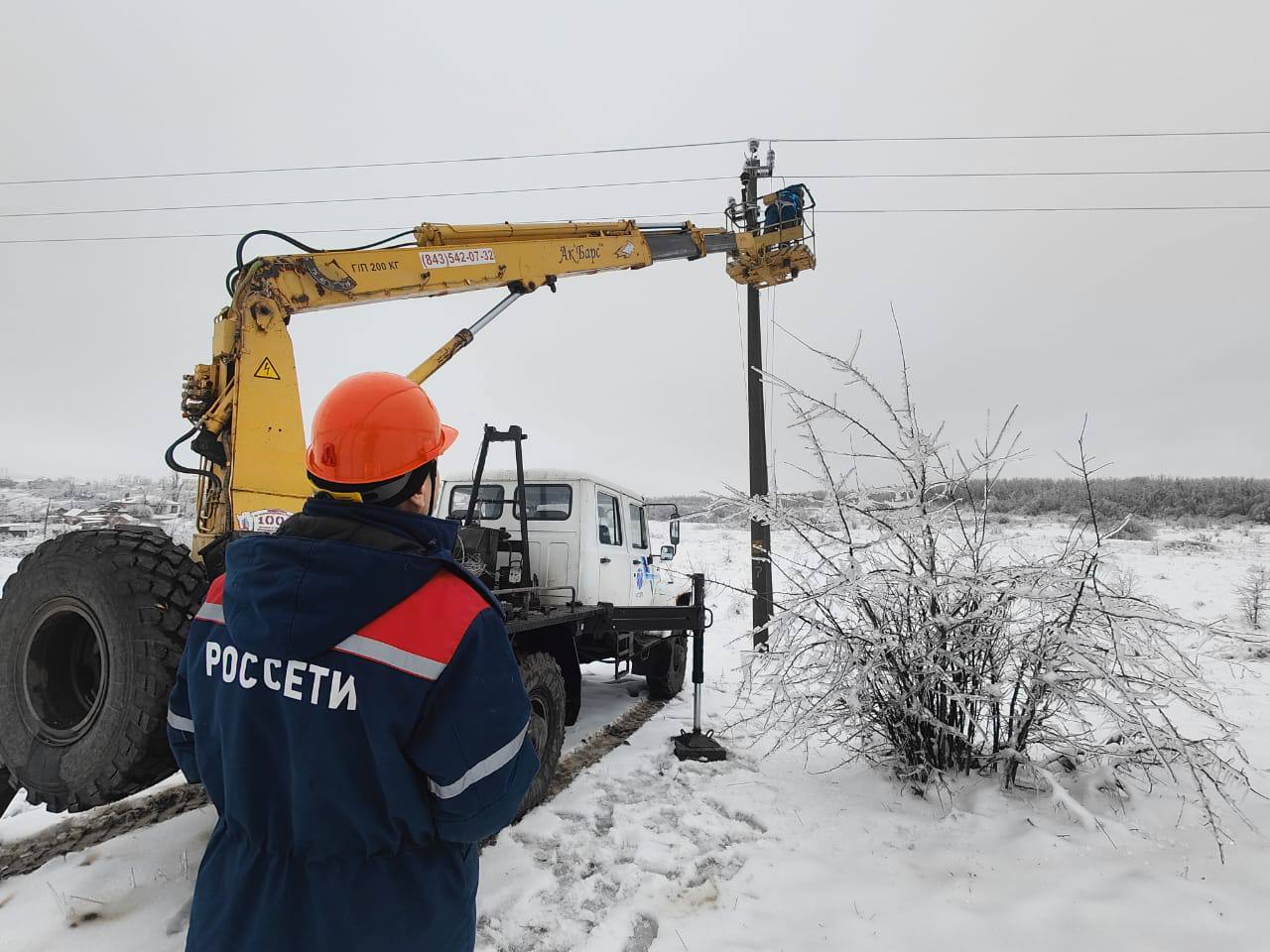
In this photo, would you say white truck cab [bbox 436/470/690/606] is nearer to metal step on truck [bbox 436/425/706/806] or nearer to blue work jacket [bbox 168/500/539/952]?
metal step on truck [bbox 436/425/706/806]

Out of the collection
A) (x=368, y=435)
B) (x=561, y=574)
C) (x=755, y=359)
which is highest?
(x=755, y=359)

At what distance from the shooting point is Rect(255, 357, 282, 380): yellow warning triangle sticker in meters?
4.01

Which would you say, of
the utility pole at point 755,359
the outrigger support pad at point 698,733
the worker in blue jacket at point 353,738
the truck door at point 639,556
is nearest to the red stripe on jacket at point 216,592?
the worker in blue jacket at point 353,738

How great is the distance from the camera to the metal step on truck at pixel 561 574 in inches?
174

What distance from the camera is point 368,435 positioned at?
1.47m

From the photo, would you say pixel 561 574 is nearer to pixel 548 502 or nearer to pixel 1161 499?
pixel 548 502

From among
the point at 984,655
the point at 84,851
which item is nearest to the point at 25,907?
the point at 84,851

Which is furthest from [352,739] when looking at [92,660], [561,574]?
[561,574]

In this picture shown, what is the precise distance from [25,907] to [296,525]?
2989 mm

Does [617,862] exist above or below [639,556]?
below

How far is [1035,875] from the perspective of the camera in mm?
2918

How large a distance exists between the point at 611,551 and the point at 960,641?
10.2ft

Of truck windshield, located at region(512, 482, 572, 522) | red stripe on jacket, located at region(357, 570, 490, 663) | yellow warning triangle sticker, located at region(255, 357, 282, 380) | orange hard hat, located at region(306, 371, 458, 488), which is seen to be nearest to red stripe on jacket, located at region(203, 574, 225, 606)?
orange hard hat, located at region(306, 371, 458, 488)

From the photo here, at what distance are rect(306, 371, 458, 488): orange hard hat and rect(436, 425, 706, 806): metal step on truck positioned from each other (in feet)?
8.50
